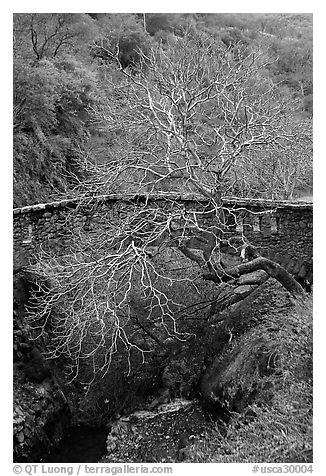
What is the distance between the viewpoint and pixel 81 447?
701 cm

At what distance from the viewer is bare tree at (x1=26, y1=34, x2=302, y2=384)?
688cm

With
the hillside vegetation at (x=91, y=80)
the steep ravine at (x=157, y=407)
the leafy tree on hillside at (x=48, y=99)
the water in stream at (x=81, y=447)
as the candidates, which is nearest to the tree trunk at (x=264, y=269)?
the steep ravine at (x=157, y=407)

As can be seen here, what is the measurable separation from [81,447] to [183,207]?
398cm

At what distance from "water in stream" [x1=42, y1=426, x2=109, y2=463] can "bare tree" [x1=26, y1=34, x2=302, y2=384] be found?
1.03m

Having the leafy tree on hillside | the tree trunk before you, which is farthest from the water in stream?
the leafy tree on hillside

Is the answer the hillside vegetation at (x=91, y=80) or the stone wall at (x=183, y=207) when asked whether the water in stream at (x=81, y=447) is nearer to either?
the stone wall at (x=183, y=207)

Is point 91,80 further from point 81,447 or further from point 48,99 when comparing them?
point 81,447

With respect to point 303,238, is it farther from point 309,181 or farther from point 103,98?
point 103,98

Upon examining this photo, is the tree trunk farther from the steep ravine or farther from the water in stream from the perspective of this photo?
the water in stream

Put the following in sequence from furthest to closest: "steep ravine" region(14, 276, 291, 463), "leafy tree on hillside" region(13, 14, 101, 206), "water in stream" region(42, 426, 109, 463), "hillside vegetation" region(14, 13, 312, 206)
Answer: "hillside vegetation" region(14, 13, 312, 206) → "leafy tree on hillside" region(13, 14, 101, 206) → "steep ravine" region(14, 276, 291, 463) → "water in stream" region(42, 426, 109, 463)

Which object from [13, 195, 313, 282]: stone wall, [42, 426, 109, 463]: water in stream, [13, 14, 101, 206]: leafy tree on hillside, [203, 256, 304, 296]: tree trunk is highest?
[13, 14, 101, 206]: leafy tree on hillside

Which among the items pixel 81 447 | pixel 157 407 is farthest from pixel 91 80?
pixel 81 447
